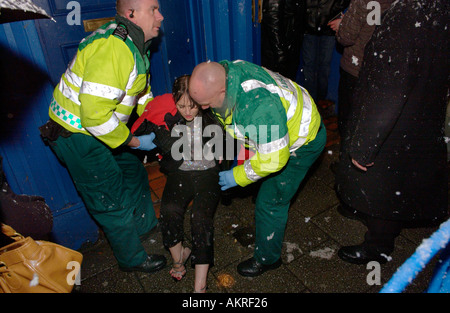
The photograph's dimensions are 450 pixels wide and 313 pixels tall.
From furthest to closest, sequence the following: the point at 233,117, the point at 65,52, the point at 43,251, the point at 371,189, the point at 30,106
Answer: the point at 65,52, the point at 30,106, the point at 371,189, the point at 233,117, the point at 43,251

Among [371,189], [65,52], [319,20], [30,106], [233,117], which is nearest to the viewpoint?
[233,117]

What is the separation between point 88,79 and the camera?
188 cm

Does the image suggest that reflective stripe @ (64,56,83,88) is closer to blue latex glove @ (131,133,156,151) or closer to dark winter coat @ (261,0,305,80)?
blue latex glove @ (131,133,156,151)

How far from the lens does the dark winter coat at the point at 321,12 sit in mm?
3875

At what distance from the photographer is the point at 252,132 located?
1.88 metres

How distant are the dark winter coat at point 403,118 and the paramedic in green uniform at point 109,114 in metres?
1.47

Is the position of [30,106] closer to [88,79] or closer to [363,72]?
[88,79]

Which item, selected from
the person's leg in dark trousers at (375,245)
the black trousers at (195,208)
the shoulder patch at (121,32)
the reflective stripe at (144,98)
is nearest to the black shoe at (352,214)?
the person's leg in dark trousers at (375,245)

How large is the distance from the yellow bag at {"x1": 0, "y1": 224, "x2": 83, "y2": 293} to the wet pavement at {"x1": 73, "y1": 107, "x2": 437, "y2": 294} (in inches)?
33.8

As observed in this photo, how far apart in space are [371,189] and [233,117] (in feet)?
3.67

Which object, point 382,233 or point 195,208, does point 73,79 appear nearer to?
point 195,208

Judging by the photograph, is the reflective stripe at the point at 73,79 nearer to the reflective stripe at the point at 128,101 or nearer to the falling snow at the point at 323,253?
Result: the reflective stripe at the point at 128,101
